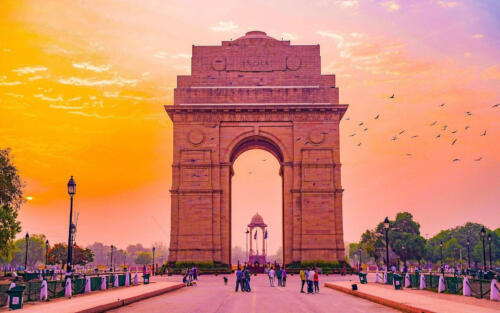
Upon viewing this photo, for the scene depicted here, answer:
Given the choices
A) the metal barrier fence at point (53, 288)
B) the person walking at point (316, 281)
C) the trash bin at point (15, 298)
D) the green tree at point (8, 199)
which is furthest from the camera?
the green tree at point (8, 199)

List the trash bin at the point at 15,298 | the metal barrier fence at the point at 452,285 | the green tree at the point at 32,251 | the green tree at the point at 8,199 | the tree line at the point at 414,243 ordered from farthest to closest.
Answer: the green tree at the point at 32,251 → the tree line at the point at 414,243 → the green tree at the point at 8,199 → the metal barrier fence at the point at 452,285 → the trash bin at the point at 15,298

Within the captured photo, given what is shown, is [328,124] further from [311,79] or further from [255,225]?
[255,225]

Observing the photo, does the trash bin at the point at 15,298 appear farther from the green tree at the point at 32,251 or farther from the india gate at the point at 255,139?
the green tree at the point at 32,251

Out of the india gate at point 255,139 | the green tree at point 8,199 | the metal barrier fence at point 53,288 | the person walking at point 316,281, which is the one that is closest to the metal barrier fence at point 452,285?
the person walking at point 316,281

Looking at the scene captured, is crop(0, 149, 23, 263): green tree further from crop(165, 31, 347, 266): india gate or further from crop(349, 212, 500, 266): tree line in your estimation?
crop(349, 212, 500, 266): tree line

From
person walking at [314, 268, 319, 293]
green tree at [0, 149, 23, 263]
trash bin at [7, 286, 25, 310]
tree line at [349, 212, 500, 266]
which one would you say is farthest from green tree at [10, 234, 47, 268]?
trash bin at [7, 286, 25, 310]

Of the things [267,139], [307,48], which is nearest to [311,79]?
[307,48]

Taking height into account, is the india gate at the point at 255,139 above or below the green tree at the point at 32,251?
above
